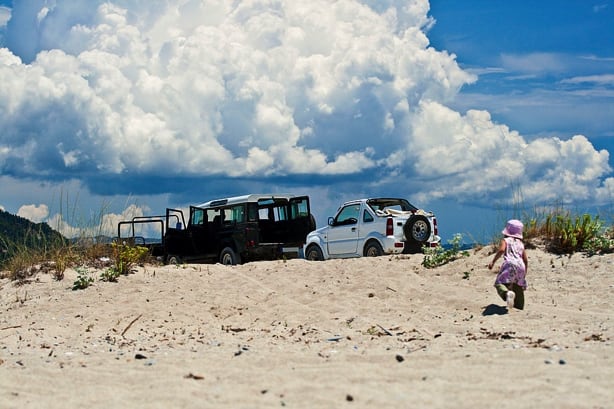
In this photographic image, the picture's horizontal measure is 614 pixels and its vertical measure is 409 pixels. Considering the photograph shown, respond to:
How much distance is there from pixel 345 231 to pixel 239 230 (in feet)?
8.53

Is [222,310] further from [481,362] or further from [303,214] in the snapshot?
[303,214]

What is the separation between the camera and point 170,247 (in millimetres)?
20672

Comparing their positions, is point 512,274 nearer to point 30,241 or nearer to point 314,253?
point 314,253

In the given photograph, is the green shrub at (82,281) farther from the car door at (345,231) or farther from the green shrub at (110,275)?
the car door at (345,231)

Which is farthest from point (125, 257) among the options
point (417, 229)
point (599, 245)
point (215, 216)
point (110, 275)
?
point (599, 245)

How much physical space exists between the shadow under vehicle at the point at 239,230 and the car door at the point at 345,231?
2.70 feet

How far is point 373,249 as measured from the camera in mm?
17969

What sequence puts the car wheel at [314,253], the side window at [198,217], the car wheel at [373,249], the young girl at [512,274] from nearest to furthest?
1. the young girl at [512,274]
2. the car wheel at [373,249]
3. the car wheel at [314,253]
4. the side window at [198,217]

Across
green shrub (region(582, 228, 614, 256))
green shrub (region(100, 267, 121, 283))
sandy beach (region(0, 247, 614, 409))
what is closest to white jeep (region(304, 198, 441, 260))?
sandy beach (region(0, 247, 614, 409))

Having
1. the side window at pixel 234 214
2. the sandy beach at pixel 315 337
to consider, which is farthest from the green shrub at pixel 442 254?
the side window at pixel 234 214


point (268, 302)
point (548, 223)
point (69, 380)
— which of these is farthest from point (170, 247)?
point (69, 380)

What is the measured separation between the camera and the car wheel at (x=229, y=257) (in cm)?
1853

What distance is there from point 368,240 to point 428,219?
1.50 metres

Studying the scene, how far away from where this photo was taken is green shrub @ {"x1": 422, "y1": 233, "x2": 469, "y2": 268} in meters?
14.4
